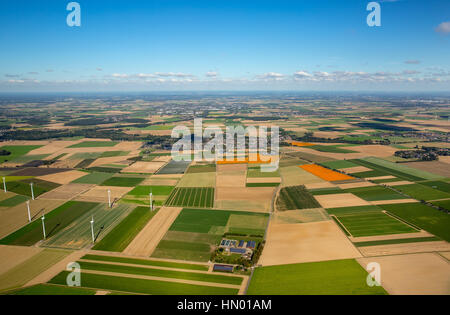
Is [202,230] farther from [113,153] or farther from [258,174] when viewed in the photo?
[113,153]

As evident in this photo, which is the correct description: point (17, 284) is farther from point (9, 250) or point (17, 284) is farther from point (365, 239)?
point (365, 239)

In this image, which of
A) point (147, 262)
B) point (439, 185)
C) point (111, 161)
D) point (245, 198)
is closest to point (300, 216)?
point (245, 198)

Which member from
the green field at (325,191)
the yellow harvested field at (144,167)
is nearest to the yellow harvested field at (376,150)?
the green field at (325,191)

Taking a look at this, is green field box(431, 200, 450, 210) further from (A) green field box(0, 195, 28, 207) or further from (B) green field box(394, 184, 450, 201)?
(A) green field box(0, 195, 28, 207)

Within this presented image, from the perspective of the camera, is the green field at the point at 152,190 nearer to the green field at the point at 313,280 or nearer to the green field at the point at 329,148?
the green field at the point at 313,280

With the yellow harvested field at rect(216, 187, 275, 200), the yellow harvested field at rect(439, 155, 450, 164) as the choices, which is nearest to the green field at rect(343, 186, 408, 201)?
the yellow harvested field at rect(216, 187, 275, 200)
